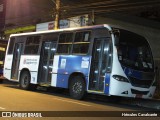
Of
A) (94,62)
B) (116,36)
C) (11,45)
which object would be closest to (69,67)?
(94,62)

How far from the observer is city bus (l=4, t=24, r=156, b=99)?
14.4 m

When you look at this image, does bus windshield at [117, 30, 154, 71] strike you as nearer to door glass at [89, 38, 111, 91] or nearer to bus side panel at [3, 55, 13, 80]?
door glass at [89, 38, 111, 91]

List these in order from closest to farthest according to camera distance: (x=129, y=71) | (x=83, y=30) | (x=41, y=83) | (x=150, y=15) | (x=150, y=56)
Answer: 1. (x=129, y=71)
2. (x=150, y=56)
3. (x=83, y=30)
4. (x=41, y=83)
5. (x=150, y=15)

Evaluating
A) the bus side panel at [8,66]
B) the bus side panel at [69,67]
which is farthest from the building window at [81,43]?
the bus side panel at [8,66]

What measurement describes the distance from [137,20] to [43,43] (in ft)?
54.0

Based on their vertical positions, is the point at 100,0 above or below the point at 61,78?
above

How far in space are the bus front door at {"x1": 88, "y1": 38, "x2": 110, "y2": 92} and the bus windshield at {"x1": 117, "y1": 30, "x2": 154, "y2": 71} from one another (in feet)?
2.12

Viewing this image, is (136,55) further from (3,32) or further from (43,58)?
(3,32)

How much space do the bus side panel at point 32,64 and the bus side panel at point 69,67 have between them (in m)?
1.98

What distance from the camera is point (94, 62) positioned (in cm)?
1552

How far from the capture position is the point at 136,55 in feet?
49.1

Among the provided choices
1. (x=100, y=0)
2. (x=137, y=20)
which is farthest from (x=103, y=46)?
(x=137, y=20)

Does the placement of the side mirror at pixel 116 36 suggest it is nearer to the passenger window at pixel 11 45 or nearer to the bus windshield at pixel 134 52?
the bus windshield at pixel 134 52

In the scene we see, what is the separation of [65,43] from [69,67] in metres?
1.33
